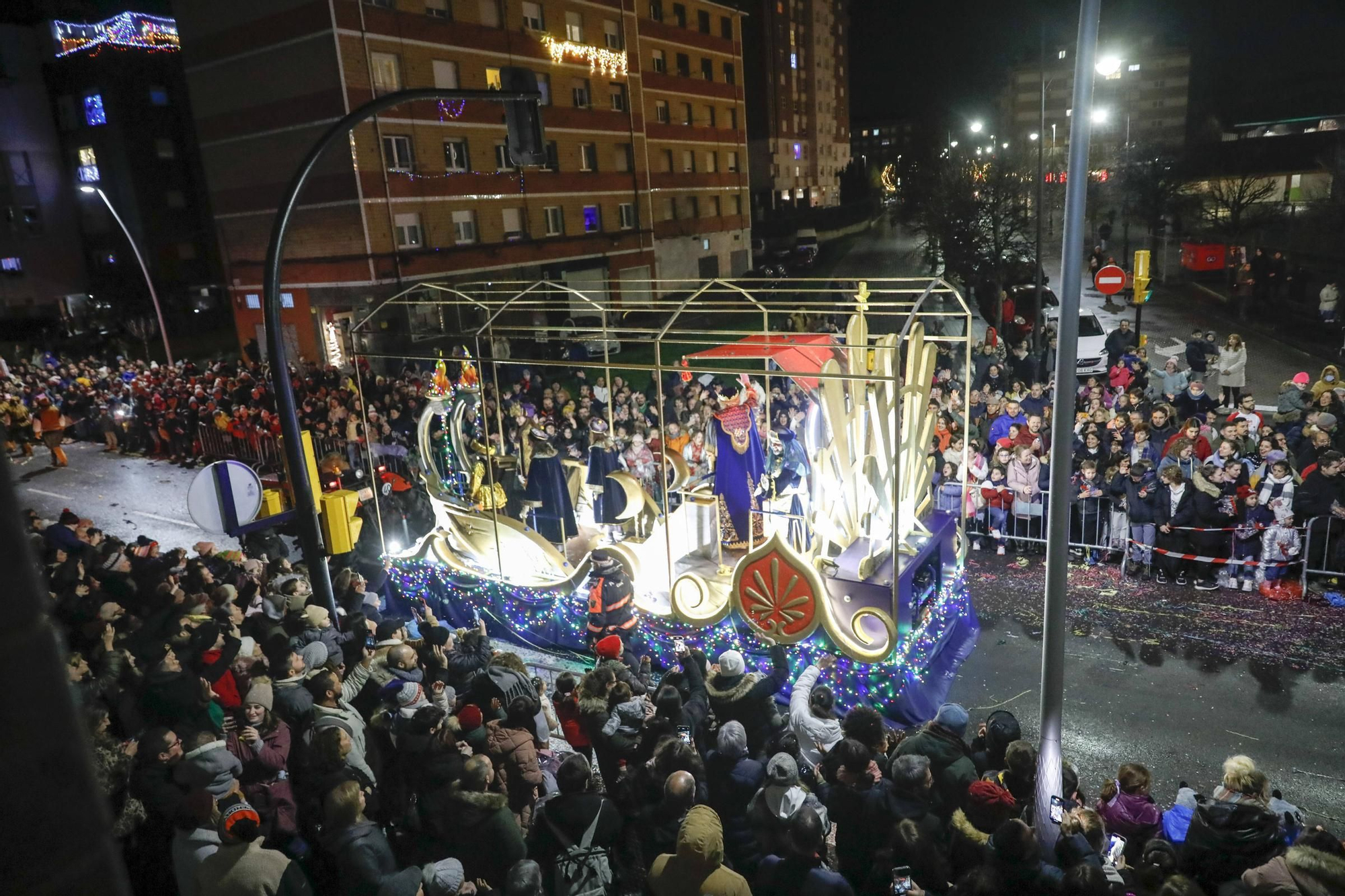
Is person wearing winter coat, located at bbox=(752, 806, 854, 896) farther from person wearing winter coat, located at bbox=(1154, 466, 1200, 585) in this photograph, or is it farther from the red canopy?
person wearing winter coat, located at bbox=(1154, 466, 1200, 585)

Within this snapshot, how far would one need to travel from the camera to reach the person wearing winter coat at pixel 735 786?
4707mm

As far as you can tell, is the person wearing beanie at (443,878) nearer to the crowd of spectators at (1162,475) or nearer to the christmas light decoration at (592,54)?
the crowd of spectators at (1162,475)

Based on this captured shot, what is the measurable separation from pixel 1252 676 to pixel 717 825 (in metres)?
5.96

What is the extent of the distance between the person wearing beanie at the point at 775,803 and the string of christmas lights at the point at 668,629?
269cm

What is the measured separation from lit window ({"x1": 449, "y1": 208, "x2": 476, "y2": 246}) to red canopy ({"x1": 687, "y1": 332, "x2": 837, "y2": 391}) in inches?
890

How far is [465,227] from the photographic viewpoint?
28.9 meters

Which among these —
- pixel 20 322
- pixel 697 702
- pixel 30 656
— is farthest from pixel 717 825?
pixel 20 322

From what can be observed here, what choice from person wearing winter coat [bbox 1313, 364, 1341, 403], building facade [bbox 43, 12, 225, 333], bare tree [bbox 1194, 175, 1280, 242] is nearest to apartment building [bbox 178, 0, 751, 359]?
building facade [bbox 43, 12, 225, 333]

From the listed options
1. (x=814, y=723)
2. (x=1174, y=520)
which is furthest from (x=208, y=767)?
(x=1174, y=520)

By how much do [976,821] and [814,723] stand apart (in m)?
1.52

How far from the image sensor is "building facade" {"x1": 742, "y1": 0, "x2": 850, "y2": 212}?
56938mm

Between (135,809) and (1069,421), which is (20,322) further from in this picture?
(1069,421)

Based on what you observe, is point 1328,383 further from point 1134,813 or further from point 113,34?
point 113,34

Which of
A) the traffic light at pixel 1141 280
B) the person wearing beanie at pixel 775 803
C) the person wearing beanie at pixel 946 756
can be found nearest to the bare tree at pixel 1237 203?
the traffic light at pixel 1141 280
